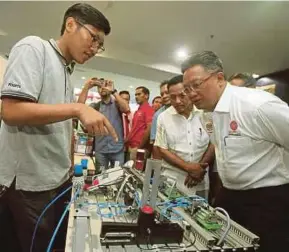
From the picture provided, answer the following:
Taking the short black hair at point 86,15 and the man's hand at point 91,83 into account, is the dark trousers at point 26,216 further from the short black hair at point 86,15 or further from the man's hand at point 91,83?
the man's hand at point 91,83

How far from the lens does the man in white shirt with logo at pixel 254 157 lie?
1087 millimetres

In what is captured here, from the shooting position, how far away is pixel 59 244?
110 centimetres

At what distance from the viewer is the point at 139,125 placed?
3.37 metres

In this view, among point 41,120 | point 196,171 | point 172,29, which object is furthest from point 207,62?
point 172,29

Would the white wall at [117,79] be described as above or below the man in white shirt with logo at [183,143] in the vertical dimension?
above

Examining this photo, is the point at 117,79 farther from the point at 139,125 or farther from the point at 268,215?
the point at 268,215

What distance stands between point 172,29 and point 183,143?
2507mm

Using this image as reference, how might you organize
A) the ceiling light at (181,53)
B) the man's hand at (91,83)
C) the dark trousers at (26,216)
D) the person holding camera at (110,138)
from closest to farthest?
the dark trousers at (26,216) → the man's hand at (91,83) → the person holding camera at (110,138) → the ceiling light at (181,53)

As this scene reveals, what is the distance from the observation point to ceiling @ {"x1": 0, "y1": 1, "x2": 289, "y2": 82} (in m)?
3.19

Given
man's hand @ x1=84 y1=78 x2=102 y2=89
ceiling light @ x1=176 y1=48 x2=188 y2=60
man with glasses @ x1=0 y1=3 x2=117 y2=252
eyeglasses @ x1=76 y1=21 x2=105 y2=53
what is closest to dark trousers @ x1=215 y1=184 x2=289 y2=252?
man with glasses @ x1=0 y1=3 x2=117 y2=252

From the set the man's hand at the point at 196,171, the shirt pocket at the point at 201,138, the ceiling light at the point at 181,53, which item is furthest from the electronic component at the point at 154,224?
the ceiling light at the point at 181,53

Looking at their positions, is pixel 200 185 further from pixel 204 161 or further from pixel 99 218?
pixel 99 218

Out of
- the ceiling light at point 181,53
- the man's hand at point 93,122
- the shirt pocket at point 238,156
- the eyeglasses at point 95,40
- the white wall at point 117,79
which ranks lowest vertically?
the shirt pocket at point 238,156

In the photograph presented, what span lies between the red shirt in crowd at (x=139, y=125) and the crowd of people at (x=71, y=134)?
168cm
